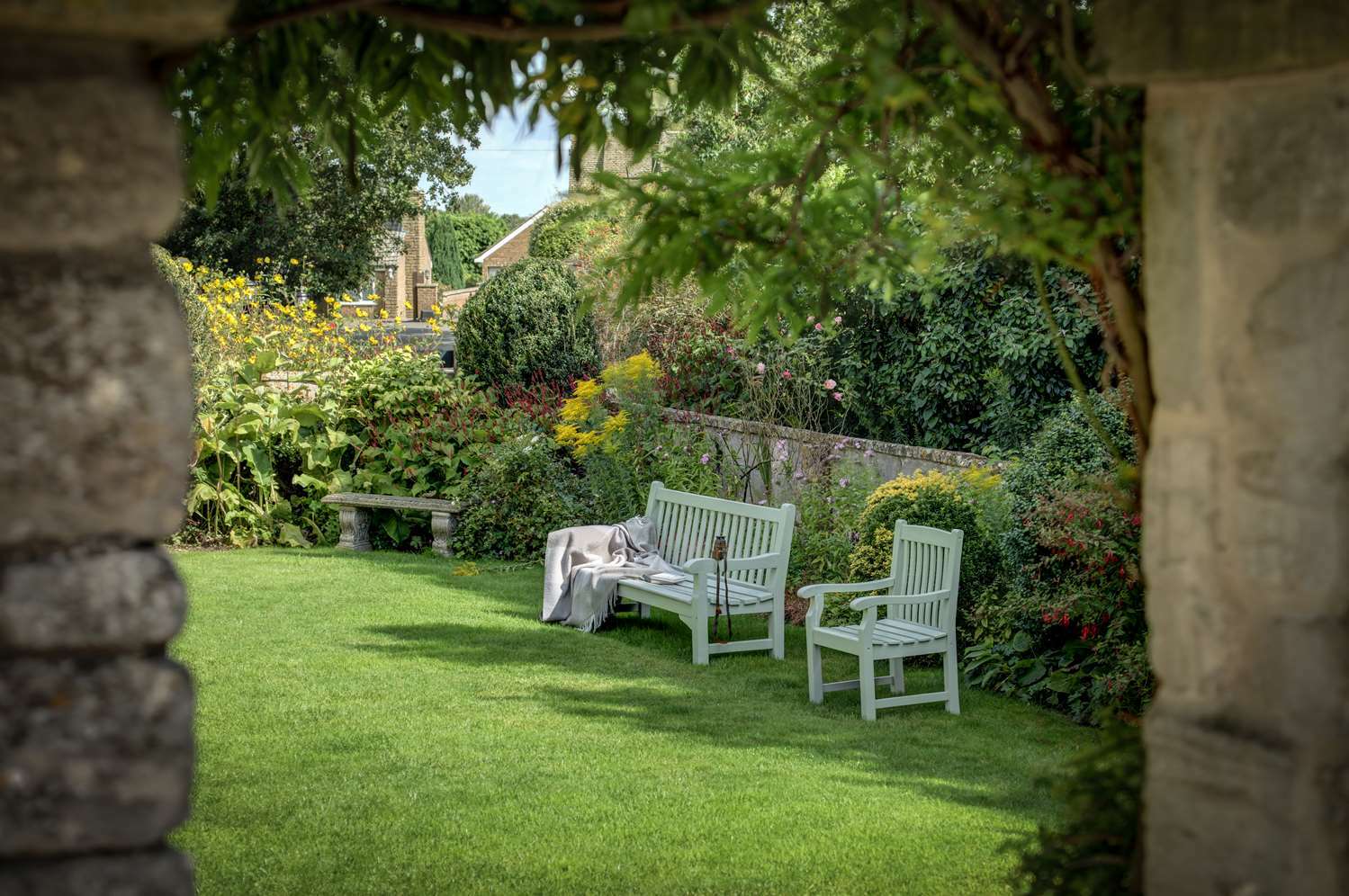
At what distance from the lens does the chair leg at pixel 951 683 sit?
6855 millimetres

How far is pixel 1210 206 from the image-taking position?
6.50 feet

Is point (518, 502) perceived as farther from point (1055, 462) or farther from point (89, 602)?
point (89, 602)

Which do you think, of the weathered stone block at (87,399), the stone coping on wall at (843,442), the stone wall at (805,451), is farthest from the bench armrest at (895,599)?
the weathered stone block at (87,399)

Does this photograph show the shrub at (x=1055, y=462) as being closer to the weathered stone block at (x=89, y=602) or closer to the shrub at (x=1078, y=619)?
the shrub at (x=1078, y=619)

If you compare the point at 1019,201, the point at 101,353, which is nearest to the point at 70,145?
the point at 101,353

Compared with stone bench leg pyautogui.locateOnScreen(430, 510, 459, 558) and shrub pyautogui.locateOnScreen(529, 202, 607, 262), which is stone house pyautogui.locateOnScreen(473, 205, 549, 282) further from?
stone bench leg pyautogui.locateOnScreen(430, 510, 459, 558)

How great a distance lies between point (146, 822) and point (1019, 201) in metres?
1.76

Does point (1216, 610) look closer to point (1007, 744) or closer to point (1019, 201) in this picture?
point (1019, 201)

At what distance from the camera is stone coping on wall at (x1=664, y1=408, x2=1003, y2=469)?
879 cm

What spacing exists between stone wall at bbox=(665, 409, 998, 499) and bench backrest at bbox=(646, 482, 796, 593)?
868 mm

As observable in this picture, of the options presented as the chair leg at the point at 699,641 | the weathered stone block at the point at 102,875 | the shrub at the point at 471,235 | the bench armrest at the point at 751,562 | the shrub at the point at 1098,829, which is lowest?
the chair leg at the point at 699,641

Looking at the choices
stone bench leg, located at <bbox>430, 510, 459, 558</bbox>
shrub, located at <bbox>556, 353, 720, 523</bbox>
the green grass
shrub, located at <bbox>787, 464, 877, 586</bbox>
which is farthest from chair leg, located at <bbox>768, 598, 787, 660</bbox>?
stone bench leg, located at <bbox>430, 510, 459, 558</bbox>

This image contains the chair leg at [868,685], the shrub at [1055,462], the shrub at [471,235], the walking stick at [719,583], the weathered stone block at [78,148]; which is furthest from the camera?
the shrub at [471,235]

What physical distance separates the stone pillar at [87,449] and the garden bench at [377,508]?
9.50 metres
